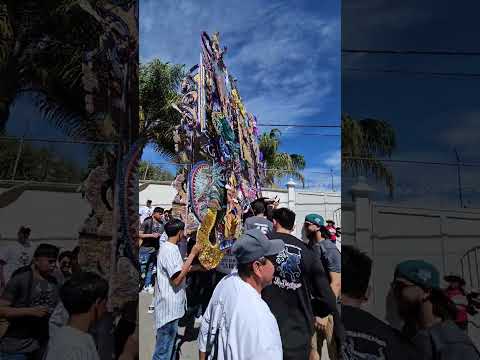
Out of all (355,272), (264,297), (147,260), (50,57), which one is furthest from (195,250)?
(147,260)

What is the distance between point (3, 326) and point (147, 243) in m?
4.66

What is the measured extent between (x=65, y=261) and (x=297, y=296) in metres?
1.29

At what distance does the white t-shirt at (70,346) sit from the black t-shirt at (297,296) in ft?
3.62

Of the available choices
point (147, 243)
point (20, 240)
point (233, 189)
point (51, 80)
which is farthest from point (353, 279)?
point (147, 243)

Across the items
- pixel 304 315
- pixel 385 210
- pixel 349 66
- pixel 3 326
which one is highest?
pixel 349 66

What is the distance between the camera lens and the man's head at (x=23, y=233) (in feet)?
4.47

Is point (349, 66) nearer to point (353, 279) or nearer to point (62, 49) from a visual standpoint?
point (353, 279)

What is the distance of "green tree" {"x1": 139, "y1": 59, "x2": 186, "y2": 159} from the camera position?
11430mm

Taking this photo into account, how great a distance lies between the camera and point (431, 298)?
1.07 meters

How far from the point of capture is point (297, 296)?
2.23m

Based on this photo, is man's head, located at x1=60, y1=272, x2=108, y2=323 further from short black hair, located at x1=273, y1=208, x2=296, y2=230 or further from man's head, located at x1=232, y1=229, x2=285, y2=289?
short black hair, located at x1=273, y1=208, x2=296, y2=230

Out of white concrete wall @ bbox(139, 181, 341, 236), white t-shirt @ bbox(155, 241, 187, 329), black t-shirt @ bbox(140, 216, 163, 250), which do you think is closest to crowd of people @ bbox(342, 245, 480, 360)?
white t-shirt @ bbox(155, 241, 187, 329)

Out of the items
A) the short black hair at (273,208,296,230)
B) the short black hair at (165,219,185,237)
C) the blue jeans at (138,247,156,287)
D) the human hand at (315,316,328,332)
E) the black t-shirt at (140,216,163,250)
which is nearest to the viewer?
the short black hair at (273,208,296,230)

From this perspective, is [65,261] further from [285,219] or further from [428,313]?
[285,219]
